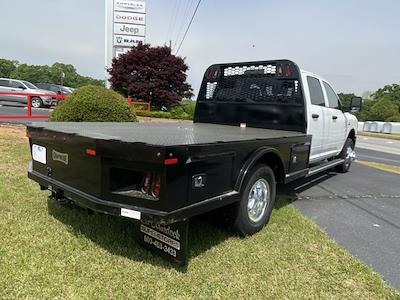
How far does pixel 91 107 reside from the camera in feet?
27.8

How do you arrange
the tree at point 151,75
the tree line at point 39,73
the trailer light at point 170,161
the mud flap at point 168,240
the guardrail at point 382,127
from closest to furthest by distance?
the trailer light at point 170,161 → the mud flap at point 168,240 → the tree at point 151,75 → the guardrail at point 382,127 → the tree line at point 39,73

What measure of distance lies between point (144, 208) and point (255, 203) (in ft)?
5.57

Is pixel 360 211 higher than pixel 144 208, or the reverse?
pixel 144 208

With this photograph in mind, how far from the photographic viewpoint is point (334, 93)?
6984 mm

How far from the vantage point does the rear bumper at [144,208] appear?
9.12 feet

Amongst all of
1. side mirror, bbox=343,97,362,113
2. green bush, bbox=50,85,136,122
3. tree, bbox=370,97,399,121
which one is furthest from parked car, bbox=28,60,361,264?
tree, bbox=370,97,399,121

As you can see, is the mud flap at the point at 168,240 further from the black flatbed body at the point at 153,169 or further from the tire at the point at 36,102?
the tire at the point at 36,102

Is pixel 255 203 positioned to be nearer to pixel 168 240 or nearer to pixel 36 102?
pixel 168 240

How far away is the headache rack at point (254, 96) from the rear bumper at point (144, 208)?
2.41 metres

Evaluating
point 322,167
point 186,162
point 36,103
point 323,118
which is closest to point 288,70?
point 323,118

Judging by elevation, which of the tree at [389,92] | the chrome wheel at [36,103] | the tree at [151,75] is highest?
the tree at [389,92]

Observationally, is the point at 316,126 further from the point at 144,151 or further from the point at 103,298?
the point at 103,298

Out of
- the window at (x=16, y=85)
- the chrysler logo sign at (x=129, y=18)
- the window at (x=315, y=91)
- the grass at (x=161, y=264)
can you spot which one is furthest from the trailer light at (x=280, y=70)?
the chrysler logo sign at (x=129, y=18)

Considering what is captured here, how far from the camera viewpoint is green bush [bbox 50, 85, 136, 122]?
27.5 feet
